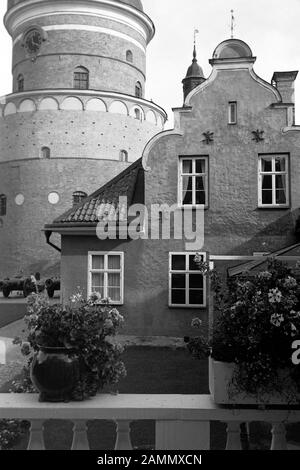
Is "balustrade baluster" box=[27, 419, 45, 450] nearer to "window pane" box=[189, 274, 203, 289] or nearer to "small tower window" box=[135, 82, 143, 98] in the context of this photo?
"window pane" box=[189, 274, 203, 289]

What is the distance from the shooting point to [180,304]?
15.6m

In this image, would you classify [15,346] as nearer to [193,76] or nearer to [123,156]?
[123,156]

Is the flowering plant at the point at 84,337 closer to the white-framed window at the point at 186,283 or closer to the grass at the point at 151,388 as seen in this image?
the grass at the point at 151,388

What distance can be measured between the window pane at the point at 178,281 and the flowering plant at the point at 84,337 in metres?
11.3

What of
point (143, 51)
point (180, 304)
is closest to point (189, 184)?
point (180, 304)

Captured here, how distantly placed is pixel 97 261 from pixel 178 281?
2.54m

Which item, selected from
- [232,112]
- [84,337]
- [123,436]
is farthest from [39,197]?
[123,436]

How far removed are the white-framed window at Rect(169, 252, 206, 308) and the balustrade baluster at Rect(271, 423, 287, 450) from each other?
38.4 feet

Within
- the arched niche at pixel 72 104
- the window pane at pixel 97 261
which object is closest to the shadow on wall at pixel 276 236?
the window pane at pixel 97 261

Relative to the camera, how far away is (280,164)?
15.4 meters

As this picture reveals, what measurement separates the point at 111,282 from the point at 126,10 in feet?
82.2

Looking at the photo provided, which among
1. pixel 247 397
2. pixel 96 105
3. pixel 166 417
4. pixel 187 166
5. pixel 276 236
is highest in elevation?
Answer: pixel 96 105
